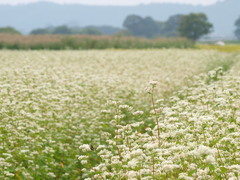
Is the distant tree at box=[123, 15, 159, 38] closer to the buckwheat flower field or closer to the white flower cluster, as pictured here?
the buckwheat flower field

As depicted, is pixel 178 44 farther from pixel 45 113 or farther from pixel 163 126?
pixel 163 126

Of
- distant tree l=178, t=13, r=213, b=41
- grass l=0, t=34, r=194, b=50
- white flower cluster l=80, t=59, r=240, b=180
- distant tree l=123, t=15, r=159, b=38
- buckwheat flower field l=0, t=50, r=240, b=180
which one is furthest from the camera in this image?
distant tree l=123, t=15, r=159, b=38

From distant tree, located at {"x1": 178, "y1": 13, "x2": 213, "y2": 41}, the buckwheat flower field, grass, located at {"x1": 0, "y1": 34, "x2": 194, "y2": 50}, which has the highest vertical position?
distant tree, located at {"x1": 178, "y1": 13, "x2": 213, "y2": 41}

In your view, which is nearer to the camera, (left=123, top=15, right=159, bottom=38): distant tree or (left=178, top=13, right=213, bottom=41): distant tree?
(left=178, top=13, right=213, bottom=41): distant tree

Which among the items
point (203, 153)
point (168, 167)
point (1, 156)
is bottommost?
point (1, 156)

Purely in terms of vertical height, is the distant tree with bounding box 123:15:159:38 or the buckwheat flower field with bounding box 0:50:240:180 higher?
the distant tree with bounding box 123:15:159:38

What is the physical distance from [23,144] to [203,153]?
5.62 meters

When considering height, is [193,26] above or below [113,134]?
above

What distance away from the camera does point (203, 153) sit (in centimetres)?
484


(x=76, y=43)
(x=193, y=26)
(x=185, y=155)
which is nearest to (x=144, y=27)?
(x=193, y=26)

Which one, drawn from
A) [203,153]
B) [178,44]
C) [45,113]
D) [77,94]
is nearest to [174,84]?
[77,94]

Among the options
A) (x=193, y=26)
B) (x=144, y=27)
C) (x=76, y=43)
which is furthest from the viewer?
(x=144, y=27)

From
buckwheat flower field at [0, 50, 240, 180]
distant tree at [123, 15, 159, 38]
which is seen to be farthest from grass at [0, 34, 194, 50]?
distant tree at [123, 15, 159, 38]

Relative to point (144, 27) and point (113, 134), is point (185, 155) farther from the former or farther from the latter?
point (144, 27)
